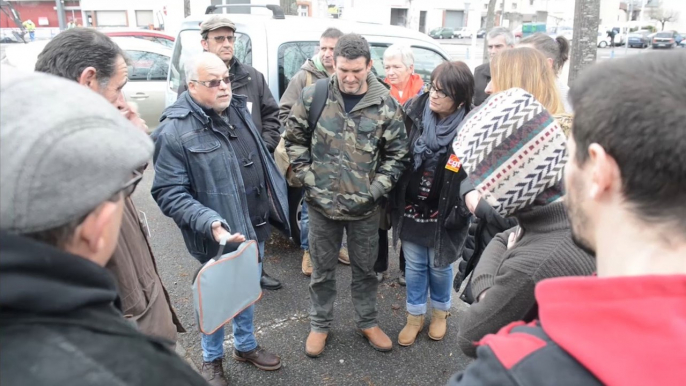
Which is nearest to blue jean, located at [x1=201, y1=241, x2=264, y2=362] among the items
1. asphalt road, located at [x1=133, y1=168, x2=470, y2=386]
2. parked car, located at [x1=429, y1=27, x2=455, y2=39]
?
asphalt road, located at [x1=133, y1=168, x2=470, y2=386]

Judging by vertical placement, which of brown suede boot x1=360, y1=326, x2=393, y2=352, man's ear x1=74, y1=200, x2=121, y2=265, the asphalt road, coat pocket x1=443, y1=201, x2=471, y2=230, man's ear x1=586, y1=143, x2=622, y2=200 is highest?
man's ear x1=586, y1=143, x2=622, y2=200

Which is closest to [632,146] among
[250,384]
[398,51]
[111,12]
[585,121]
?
[585,121]

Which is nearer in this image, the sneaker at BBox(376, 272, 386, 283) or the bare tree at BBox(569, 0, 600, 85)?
the sneaker at BBox(376, 272, 386, 283)

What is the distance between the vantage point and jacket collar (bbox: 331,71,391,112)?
295 centimetres

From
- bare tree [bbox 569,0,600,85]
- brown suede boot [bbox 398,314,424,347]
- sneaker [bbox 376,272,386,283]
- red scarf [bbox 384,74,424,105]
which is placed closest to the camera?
brown suede boot [bbox 398,314,424,347]

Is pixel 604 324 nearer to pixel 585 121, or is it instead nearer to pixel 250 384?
pixel 585 121

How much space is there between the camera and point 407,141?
10.2 feet

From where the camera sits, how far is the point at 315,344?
3105mm

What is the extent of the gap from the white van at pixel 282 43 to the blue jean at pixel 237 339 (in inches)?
79.9

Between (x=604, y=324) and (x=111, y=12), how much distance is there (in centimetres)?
5354

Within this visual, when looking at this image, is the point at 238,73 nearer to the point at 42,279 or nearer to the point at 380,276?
the point at 380,276

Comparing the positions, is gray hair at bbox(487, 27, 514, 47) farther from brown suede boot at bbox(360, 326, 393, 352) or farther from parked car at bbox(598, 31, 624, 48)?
parked car at bbox(598, 31, 624, 48)

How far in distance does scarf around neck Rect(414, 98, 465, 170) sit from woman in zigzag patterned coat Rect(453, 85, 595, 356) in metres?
1.47

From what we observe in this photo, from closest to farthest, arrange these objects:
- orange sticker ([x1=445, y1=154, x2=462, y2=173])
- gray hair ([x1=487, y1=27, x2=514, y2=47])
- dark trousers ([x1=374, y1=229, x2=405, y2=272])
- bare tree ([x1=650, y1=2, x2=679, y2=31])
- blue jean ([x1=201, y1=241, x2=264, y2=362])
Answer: blue jean ([x1=201, y1=241, x2=264, y2=362]) → orange sticker ([x1=445, y1=154, x2=462, y2=173]) → dark trousers ([x1=374, y1=229, x2=405, y2=272]) → gray hair ([x1=487, y1=27, x2=514, y2=47]) → bare tree ([x1=650, y1=2, x2=679, y2=31])
